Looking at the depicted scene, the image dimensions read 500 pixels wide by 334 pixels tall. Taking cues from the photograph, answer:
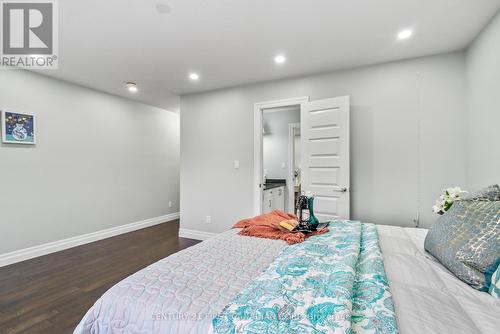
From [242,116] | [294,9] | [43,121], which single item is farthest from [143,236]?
[294,9]

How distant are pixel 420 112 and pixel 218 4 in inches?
98.4

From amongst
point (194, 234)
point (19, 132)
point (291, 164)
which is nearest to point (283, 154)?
point (291, 164)

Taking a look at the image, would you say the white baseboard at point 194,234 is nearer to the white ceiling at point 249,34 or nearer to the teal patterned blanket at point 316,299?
Answer: the white ceiling at point 249,34

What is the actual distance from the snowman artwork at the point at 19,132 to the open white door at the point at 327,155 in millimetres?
3737

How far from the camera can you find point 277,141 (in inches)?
217

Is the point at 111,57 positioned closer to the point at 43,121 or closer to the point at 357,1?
the point at 43,121

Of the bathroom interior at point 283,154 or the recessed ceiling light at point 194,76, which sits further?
the bathroom interior at point 283,154

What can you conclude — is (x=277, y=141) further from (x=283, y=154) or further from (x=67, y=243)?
(x=67, y=243)

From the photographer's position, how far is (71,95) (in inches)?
146

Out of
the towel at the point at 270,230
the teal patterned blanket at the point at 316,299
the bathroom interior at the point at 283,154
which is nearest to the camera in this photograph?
the teal patterned blanket at the point at 316,299

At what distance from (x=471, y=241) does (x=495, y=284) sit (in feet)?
0.68

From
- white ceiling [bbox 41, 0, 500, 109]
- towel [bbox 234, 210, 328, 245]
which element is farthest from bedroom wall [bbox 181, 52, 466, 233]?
towel [bbox 234, 210, 328, 245]

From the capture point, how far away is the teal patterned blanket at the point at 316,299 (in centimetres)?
76

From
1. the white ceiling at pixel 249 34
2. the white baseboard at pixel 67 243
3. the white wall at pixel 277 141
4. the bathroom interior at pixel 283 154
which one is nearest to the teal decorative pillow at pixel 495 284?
the white ceiling at pixel 249 34
